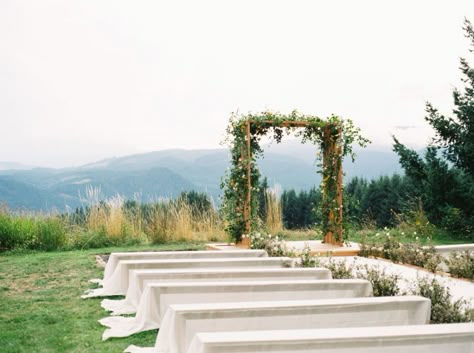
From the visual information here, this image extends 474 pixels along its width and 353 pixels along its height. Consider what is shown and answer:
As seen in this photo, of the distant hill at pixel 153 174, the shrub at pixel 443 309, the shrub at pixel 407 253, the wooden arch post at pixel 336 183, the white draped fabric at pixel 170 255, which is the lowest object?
the shrub at pixel 443 309

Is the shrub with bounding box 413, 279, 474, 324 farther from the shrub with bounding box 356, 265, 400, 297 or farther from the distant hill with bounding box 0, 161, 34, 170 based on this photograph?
the distant hill with bounding box 0, 161, 34, 170

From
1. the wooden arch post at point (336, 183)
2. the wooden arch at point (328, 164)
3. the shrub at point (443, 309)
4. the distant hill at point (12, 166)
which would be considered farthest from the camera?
the distant hill at point (12, 166)

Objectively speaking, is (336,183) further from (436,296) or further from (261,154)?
(436,296)

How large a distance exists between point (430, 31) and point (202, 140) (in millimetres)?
9573

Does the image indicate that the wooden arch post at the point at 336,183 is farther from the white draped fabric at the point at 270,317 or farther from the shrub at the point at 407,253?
the white draped fabric at the point at 270,317

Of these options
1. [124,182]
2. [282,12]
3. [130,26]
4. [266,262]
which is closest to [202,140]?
[130,26]

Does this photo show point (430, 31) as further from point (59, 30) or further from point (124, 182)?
point (124, 182)

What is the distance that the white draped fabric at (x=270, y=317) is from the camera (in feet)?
11.1

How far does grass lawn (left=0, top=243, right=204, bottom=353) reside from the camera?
12.9 feet

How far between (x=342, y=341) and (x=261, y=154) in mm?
5730

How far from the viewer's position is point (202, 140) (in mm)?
18062

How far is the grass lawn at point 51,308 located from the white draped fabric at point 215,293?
153mm

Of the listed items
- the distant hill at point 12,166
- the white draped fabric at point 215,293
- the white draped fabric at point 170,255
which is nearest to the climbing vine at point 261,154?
the white draped fabric at point 170,255

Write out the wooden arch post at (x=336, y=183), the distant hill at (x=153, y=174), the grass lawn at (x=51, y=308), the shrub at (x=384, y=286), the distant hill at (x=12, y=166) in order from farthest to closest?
the distant hill at (x=12, y=166), the distant hill at (x=153, y=174), the wooden arch post at (x=336, y=183), the shrub at (x=384, y=286), the grass lawn at (x=51, y=308)
